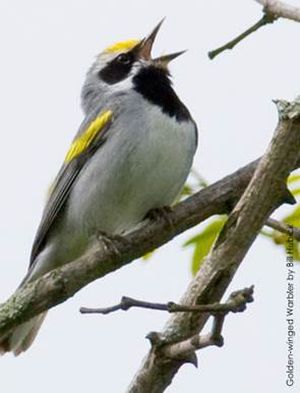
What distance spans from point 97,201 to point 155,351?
189 centimetres

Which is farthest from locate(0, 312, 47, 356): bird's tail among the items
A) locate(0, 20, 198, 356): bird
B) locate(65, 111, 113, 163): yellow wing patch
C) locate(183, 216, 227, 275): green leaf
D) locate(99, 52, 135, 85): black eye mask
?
locate(183, 216, 227, 275): green leaf

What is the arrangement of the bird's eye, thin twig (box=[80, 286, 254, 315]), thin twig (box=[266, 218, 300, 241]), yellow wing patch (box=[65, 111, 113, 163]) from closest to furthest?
thin twig (box=[80, 286, 254, 315])
thin twig (box=[266, 218, 300, 241])
yellow wing patch (box=[65, 111, 113, 163])
the bird's eye

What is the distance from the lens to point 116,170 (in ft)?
16.2

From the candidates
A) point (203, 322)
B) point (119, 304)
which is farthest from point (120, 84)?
point (119, 304)

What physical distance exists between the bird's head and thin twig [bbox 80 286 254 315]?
282 cm

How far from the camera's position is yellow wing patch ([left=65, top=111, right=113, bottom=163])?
5.22 metres

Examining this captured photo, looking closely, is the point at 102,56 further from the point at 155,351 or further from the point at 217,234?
the point at 155,351

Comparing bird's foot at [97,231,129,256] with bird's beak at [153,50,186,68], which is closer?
bird's foot at [97,231,129,256]

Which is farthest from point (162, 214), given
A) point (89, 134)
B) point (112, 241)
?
point (89, 134)

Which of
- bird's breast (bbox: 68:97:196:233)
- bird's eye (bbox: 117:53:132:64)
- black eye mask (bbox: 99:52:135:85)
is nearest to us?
bird's breast (bbox: 68:97:196:233)

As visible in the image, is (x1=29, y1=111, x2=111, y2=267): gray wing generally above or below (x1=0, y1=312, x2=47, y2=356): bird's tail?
above

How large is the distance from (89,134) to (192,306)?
252 cm

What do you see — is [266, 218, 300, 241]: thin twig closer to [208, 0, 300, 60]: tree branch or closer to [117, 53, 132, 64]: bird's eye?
[208, 0, 300, 60]: tree branch

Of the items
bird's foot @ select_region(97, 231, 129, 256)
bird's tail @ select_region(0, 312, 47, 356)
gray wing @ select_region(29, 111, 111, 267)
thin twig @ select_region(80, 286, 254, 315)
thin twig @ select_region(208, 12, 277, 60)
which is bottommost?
bird's tail @ select_region(0, 312, 47, 356)
